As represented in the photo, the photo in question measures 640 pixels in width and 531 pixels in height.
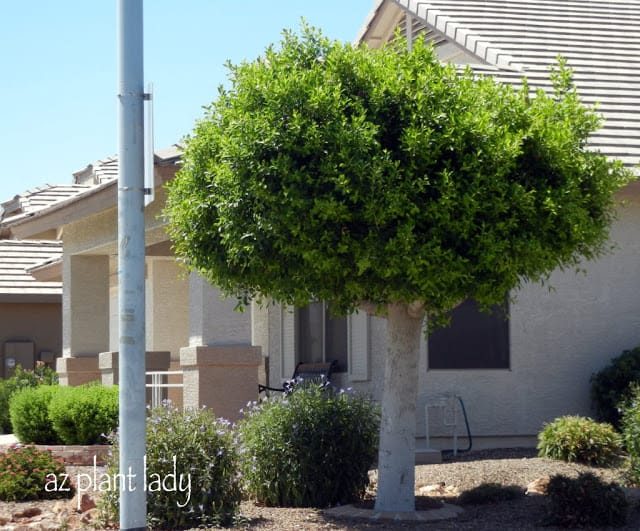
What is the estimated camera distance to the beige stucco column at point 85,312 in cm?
1753

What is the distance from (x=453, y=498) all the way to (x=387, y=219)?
337 cm

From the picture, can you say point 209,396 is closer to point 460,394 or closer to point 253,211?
point 460,394

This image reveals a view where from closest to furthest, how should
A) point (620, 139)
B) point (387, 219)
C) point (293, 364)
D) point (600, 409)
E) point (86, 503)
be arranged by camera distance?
point (387, 219), point (86, 503), point (600, 409), point (620, 139), point (293, 364)

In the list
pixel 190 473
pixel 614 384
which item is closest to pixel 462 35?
pixel 614 384

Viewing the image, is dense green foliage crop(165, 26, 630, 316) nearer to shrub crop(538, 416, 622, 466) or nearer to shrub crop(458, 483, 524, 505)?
shrub crop(458, 483, 524, 505)

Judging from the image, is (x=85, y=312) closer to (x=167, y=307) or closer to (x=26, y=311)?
(x=167, y=307)

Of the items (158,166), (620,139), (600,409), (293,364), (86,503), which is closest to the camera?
(86,503)

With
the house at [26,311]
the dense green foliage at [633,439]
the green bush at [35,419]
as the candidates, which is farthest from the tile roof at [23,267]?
the dense green foliage at [633,439]

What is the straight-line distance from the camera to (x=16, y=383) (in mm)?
18641

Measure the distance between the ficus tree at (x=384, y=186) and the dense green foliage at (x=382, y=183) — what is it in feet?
0.04

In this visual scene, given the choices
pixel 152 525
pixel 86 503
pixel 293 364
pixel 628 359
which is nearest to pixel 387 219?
pixel 152 525

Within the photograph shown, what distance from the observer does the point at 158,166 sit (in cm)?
1242

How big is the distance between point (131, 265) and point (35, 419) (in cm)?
781

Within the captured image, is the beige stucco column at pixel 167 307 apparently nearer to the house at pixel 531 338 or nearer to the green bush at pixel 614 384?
the house at pixel 531 338
